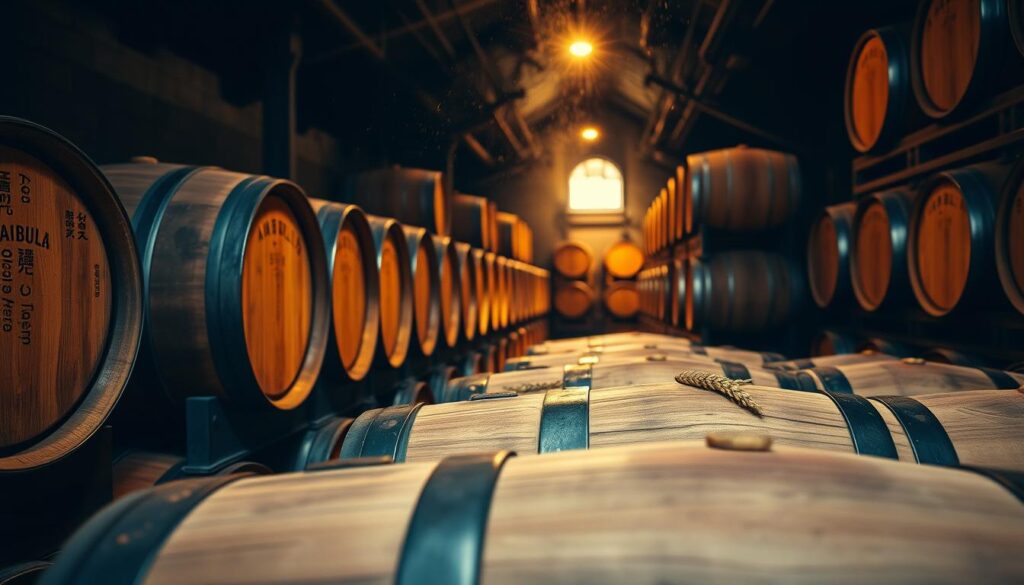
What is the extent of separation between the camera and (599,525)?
2.62 feet

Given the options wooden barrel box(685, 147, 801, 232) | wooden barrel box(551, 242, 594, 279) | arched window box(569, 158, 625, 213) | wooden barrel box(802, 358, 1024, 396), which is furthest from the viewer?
arched window box(569, 158, 625, 213)

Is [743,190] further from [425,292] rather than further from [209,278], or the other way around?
[209,278]

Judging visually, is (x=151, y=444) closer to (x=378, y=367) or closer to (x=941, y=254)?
(x=378, y=367)

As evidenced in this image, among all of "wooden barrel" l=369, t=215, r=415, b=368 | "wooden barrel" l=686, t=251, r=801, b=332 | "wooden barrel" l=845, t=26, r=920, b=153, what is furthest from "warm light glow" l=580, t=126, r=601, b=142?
"wooden barrel" l=369, t=215, r=415, b=368

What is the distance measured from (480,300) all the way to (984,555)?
559 cm

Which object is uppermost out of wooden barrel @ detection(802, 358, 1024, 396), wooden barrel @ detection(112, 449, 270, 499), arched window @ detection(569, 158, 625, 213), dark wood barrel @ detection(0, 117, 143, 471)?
arched window @ detection(569, 158, 625, 213)

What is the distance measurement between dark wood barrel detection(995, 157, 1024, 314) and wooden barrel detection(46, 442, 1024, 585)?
2.38 metres

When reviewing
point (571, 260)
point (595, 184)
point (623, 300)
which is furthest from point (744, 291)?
point (595, 184)

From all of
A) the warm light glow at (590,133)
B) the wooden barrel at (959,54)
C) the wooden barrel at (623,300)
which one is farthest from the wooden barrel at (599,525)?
the warm light glow at (590,133)

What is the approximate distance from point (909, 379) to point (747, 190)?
3981 millimetres

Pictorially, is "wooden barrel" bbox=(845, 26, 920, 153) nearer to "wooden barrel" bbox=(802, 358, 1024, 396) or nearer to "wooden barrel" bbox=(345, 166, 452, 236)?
"wooden barrel" bbox=(802, 358, 1024, 396)

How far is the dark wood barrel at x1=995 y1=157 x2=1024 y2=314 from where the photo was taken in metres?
2.78

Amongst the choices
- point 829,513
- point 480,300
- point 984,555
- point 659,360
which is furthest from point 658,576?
point 480,300

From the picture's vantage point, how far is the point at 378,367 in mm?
3562
